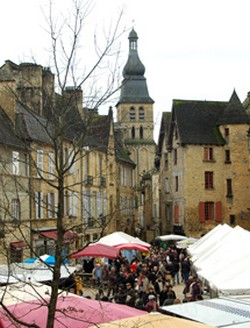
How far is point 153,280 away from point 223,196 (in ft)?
97.6

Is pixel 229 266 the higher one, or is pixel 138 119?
pixel 138 119

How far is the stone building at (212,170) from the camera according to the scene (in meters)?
50.7

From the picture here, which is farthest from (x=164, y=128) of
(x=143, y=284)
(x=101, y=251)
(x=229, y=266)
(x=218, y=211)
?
(x=229, y=266)

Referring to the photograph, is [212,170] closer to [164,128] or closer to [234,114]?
[234,114]

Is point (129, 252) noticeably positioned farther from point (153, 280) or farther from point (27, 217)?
point (153, 280)

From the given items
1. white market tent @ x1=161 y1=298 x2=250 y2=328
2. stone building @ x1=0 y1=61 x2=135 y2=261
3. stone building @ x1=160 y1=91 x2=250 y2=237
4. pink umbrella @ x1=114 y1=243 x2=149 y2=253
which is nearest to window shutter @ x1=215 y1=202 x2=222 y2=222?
stone building @ x1=160 y1=91 x2=250 y2=237

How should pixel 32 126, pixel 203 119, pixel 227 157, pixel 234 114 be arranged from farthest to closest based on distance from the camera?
pixel 203 119
pixel 234 114
pixel 227 157
pixel 32 126

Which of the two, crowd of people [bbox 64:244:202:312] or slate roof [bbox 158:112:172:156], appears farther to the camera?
slate roof [bbox 158:112:172:156]

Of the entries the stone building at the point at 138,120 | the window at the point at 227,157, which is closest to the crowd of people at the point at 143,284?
the window at the point at 227,157

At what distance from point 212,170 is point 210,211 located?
327cm

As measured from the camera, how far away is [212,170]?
51406mm

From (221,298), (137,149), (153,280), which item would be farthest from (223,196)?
(137,149)

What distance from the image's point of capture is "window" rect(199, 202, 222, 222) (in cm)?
5062

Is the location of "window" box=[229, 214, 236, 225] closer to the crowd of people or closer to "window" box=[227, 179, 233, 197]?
"window" box=[227, 179, 233, 197]
